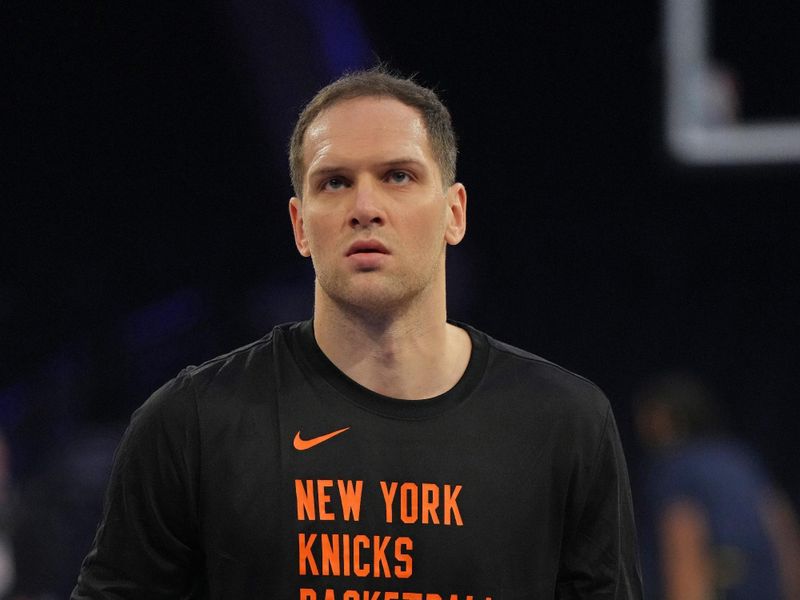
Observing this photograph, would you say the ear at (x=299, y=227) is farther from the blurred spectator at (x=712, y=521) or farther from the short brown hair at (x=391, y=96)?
the blurred spectator at (x=712, y=521)

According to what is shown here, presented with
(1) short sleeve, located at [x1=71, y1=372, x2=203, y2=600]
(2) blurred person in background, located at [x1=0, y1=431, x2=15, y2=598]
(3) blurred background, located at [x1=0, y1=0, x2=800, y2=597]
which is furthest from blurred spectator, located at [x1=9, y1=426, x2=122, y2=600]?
(1) short sleeve, located at [x1=71, y1=372, x2=203, y2=600]

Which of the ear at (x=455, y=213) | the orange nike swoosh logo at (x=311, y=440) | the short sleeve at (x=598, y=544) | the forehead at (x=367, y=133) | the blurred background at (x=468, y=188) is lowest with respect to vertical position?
the short sleeve at (x=598, y=544)

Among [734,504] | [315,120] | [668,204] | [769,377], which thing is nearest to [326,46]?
[668,204]

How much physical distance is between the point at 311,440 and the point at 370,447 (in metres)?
0.10

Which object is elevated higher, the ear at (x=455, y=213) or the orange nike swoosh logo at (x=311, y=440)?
the ear at (x=455, y=213)

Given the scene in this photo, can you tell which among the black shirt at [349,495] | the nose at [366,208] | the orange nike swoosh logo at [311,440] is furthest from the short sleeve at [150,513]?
the nose at [366,208]

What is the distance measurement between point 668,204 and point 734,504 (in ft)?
13.8

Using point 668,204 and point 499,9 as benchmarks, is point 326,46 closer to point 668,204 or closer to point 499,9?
point 499,9

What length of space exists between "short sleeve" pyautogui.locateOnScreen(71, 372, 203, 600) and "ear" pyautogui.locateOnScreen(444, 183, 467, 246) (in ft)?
1.91

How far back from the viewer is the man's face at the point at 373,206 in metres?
2.32

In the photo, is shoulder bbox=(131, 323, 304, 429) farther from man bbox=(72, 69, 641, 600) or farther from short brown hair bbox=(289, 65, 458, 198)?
short brown hair bbox=(289, 65, 458, 198)

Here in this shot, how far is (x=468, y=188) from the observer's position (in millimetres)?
8586

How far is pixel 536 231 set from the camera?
861cm

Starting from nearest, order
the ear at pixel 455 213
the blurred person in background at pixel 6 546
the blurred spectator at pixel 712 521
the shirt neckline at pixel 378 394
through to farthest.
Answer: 1. the shirt neckline at pixel 378 394
2. the ear at pixel 455 213
3. the blurred spectator at pixel 712 521
4. the blurred person in background at pixel 6 546
